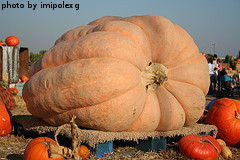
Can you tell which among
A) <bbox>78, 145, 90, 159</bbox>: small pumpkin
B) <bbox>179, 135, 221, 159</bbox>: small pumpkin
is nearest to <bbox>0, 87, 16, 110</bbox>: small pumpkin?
<bbox>78, 145, 90, 159</bbox>: small pumpkin

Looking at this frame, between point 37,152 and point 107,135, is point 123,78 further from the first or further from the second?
point 37,152

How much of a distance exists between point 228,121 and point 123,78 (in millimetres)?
2099

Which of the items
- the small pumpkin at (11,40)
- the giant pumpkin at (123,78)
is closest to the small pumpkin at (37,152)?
the giant pumpkin at (123,78)

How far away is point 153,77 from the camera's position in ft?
12.2

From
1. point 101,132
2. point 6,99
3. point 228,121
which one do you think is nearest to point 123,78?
point 101,132

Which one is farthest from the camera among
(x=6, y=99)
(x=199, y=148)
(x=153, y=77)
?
(x=6, y=99)

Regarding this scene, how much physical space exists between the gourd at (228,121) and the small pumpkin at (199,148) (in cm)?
89

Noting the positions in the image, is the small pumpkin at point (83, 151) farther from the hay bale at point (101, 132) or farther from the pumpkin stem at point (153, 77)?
the pumpkin stem at point (153, 77)

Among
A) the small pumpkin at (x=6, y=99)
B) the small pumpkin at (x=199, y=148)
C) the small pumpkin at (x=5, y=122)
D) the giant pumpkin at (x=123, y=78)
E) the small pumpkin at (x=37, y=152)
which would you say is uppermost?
the giant pumpkin at (x=123, y=78)

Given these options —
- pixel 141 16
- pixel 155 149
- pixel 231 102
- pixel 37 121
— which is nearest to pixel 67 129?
pixel 37 121

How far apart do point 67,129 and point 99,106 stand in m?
0.52

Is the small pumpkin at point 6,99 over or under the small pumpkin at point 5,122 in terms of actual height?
under

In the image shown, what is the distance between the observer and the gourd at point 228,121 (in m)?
4.23

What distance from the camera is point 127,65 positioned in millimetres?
3291
